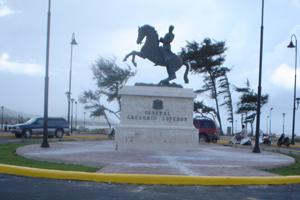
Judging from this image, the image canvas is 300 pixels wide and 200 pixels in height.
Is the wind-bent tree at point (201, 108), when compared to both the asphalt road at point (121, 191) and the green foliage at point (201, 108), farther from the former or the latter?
the asphalt road at point (121, 191)

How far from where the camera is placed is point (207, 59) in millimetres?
38188

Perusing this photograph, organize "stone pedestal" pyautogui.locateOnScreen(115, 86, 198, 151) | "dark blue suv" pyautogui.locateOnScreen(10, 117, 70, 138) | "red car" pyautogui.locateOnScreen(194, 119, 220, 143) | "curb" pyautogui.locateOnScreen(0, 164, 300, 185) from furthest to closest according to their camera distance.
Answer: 1. "dark blue suv" pyautogui.locateOnScreen(10, 117, 70, 138)
2. "red car" pyautogui.locateOnScreen(194, 119, 220, 143)
3. "stone pedestal" pyautogui.locateOnScreen(115, 86, 198, 151)
4. "curb" pyautogui.locateOnScreen(0, 164, 300, 185)

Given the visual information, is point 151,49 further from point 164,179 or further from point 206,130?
point 206,130

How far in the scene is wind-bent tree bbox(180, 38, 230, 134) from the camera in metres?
38.4

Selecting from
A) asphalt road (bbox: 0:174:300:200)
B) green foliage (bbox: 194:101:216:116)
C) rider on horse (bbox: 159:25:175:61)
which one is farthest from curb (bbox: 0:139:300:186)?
green foliage (bbox: 194:101:216:116)

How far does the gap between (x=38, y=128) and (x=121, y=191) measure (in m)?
20.7

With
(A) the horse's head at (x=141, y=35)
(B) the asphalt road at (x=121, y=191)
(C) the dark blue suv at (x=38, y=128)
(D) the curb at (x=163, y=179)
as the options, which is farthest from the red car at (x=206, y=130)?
(B) the asphalt road at (x=121, y=191)

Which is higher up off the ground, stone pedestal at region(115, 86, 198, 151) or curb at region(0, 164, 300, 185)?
stone pedestal at region(115, 86, 198, 151)

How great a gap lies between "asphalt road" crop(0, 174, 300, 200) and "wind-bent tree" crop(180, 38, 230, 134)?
3281 cm

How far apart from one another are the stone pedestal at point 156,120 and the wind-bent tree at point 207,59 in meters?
25.8

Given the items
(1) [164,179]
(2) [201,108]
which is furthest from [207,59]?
(1) [164,179]

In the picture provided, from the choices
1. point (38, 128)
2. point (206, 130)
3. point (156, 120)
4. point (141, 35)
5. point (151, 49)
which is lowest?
point (38, 128)

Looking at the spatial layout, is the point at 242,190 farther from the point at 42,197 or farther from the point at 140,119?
the point at 140,119

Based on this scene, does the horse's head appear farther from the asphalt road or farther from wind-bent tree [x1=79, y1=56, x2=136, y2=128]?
wind-bent tree [x1=79, y1=56, x2=136, y2=128]
